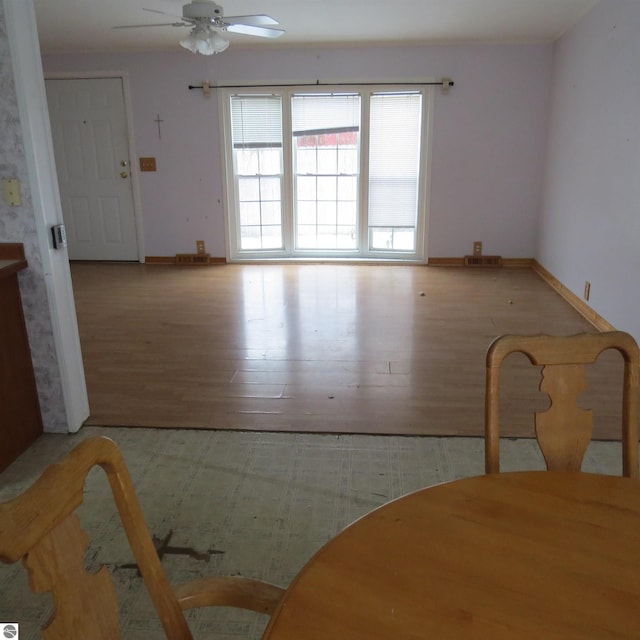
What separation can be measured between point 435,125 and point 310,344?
11.6 ft

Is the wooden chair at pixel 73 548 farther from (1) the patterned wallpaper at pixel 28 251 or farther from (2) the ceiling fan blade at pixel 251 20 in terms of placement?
(2) the ceiling fan blade at pixel 251 20

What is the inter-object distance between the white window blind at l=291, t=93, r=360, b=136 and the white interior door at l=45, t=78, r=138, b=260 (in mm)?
2012

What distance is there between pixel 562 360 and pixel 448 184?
5515 millimetres

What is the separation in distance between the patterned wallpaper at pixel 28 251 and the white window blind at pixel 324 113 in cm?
446

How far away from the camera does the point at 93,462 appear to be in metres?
0.88

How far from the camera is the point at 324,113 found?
6.48 metres

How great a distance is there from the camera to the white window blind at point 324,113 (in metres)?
6.41

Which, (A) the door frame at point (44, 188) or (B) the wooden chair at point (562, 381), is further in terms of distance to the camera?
(A) the door frame at point (44, 188)

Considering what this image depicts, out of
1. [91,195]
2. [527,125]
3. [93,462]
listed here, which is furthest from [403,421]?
[91,195]

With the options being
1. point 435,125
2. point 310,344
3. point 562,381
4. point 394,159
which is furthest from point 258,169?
point 562,381

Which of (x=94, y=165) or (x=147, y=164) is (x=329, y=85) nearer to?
(x=147, y=164)

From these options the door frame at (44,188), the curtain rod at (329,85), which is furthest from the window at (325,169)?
the door frame at (44,188)

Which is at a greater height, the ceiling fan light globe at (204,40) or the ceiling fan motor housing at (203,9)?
the ceiling fan motor housing at (203,9)

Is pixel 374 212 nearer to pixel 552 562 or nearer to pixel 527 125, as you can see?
pixel 527 125
